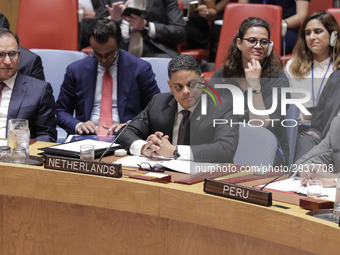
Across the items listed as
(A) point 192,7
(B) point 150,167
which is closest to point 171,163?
(B) point 150,167

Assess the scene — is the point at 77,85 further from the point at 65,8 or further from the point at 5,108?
the point at 65,8

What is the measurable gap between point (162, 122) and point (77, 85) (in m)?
1.04

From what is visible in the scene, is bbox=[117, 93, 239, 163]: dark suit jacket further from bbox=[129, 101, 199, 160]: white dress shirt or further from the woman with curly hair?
the woman with curly hair

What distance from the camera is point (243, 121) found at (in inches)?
75.4

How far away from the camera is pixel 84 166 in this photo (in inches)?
60.1

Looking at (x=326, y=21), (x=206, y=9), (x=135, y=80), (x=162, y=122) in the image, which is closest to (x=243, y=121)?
(x=162, y=122)

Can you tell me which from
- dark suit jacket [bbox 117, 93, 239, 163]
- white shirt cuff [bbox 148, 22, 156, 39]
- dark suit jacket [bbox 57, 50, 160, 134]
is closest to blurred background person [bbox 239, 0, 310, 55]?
white shirt cuff [bbox 148, 22, 156, 39]

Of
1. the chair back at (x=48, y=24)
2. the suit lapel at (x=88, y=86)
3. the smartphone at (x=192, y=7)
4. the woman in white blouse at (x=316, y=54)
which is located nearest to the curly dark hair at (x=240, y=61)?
the woman in white blouse at (x=316, y=54)

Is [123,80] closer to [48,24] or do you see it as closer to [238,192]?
[48,24]

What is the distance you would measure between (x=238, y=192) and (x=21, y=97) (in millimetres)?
1552

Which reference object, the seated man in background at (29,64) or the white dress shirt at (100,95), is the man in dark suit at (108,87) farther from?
the seated man in background at (29,64)

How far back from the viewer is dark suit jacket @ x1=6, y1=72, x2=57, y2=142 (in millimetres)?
2418

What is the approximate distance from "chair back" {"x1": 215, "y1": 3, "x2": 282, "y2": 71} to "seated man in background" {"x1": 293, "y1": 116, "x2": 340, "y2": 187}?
151cm

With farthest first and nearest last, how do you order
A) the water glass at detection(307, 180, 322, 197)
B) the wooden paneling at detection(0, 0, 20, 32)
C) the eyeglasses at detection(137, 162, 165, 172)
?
the wooden paneling at detection(0, 0, 20, 32) → the eyeglasses at detection(137, 162, 165, 172) → the water glass at detection(307, 180, 322, 197)
